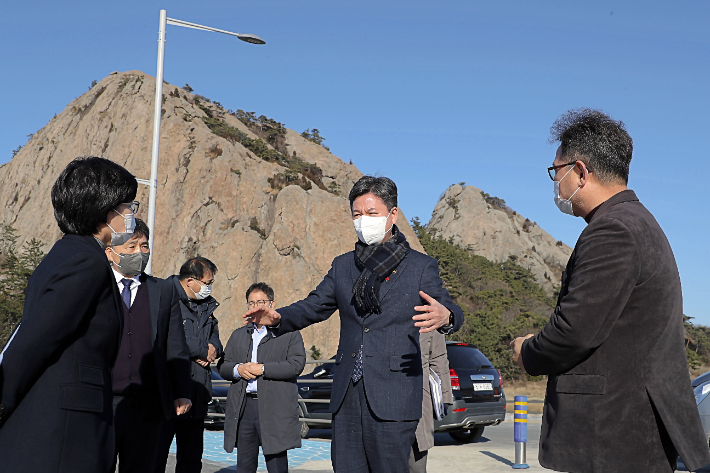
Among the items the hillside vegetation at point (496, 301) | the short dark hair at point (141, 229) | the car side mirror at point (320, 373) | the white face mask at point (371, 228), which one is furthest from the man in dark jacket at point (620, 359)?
the hillside vegetation at point (496, 301)

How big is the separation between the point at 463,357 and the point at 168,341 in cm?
796

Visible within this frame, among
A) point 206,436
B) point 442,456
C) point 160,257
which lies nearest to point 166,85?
point 160,257

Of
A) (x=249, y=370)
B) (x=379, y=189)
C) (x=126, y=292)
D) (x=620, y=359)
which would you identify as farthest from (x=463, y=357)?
(x=620, y=359)

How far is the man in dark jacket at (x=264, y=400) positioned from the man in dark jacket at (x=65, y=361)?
2.90m

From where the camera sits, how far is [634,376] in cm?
270

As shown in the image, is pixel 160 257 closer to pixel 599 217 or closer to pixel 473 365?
pixel 473 365

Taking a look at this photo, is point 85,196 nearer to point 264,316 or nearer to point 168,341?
point 264,316

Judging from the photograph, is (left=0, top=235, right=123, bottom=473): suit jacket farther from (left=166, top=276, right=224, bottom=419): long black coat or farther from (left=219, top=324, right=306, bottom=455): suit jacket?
(left=219, top=324, right=306, bottom=455): suit jacket

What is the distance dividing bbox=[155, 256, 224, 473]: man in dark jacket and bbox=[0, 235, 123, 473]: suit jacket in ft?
9.05

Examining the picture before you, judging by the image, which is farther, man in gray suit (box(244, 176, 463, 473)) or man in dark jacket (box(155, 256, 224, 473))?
man in dark jacket (box(155, 256, 224, 473))

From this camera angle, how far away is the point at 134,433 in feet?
13.8

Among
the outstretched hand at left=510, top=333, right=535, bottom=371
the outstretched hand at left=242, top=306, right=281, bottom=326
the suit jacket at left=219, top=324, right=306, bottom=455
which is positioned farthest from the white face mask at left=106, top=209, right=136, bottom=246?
the suit jacket at left=219, top=324, right=306, bottom=455

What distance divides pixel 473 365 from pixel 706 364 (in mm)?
35745

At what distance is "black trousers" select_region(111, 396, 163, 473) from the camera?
4.15 meters
